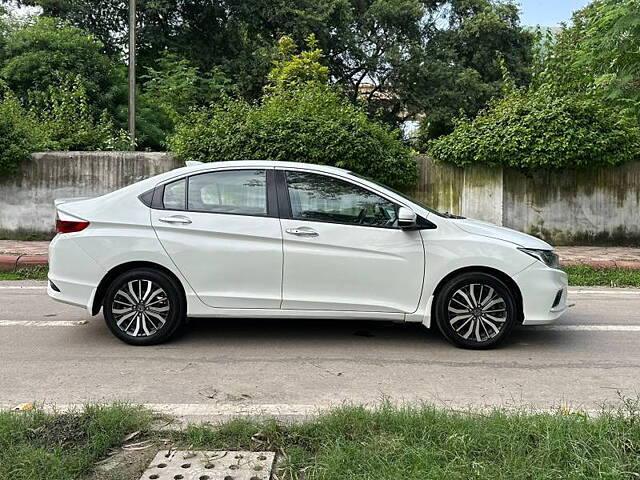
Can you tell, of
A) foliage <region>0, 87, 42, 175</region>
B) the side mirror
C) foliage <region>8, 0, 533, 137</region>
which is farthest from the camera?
foliage <region>8, 0, 533, 137</region>

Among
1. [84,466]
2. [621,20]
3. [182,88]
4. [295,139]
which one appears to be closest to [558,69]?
[621,20]

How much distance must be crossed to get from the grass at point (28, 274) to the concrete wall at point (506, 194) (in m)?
3.01

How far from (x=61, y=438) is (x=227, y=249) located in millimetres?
2340

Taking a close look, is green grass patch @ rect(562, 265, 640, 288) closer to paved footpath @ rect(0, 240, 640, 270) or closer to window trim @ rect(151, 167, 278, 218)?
paved footpath @ rect(0, 240, 640, 270)

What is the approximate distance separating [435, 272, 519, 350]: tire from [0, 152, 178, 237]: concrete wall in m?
8.05

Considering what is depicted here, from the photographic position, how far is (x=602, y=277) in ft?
30.1

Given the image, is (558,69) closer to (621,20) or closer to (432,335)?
(621,20)

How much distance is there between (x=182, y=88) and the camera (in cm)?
1858

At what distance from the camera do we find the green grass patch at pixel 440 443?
302 cm

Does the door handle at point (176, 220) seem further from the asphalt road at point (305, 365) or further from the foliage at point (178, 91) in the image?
the foliage at point (178, 91)

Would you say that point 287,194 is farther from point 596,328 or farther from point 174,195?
point 596,328

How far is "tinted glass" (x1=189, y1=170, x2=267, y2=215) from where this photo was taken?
5.58 meters

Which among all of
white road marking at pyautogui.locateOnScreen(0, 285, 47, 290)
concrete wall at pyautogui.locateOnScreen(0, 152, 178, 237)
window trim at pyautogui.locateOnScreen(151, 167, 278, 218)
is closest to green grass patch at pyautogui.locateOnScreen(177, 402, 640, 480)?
window trim at pyautogui.locateOnScreen(151, 167, 278, 218)

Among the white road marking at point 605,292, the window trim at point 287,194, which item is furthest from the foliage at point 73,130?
the white road marking at point 605,292
